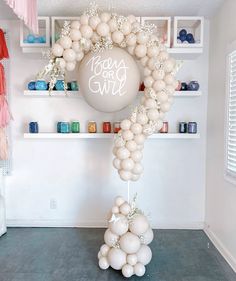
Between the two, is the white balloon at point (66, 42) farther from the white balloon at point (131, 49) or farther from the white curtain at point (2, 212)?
the white curtain at point (2, 212)

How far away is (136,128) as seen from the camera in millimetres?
2555

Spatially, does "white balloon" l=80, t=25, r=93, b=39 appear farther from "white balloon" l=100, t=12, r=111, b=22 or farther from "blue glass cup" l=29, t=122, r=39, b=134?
"blue glass cup" l=29, t=122, r=39, b=134

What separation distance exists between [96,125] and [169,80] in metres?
1.31

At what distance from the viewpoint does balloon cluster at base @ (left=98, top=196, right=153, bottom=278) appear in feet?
8.20

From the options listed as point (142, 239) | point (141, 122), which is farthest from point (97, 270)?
point (141, 122)

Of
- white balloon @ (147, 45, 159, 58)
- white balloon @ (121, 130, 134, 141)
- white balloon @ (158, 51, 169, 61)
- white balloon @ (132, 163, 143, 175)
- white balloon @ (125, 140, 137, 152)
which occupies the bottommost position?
white balloon @ (132, 163, 143, 175)

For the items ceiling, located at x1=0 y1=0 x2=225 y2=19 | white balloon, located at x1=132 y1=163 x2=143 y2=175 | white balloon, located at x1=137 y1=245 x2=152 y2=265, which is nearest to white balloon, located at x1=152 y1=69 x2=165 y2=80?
white balloon, located at x1=132 y1=163 x2=143 y2=175

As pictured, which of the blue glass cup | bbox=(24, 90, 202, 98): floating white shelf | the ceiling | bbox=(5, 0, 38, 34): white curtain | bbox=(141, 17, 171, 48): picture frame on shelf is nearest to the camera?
bbox=(5, 0, 38, 34): white curtain

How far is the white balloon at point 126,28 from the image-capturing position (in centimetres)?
256

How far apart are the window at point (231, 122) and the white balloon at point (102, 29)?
122cm

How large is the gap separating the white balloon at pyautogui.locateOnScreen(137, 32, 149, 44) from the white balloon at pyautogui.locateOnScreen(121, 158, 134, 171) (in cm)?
105

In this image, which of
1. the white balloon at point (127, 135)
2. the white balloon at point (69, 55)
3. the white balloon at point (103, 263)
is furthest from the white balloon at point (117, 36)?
the white balloon at point (103, 263)

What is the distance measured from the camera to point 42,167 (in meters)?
3.73

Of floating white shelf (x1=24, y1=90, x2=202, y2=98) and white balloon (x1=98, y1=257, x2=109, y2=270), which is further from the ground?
floating white shelf (x1=24, y1=90, x2=202, y2=98)
